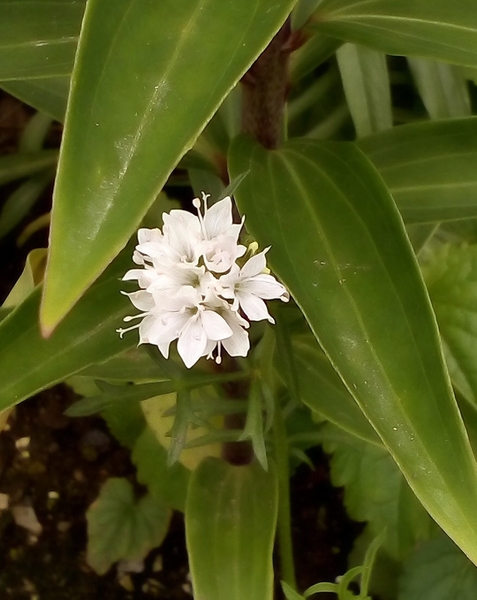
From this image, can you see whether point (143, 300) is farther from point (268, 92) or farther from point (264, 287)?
point (268, 92)

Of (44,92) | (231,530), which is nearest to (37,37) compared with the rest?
(44,92)

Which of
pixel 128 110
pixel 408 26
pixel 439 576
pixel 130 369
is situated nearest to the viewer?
pixel 128 110

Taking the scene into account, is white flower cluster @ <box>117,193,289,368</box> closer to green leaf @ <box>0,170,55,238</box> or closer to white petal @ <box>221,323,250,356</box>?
white petal @ <box>221,323,250,356</box>

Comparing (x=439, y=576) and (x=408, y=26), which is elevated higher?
(x=408, y=26)

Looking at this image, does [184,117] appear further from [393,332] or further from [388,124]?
[388,124]

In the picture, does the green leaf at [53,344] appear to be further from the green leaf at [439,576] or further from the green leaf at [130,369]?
the green leaf at [439,576]

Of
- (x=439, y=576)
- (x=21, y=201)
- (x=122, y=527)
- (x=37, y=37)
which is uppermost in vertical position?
(x=21, y=201)
